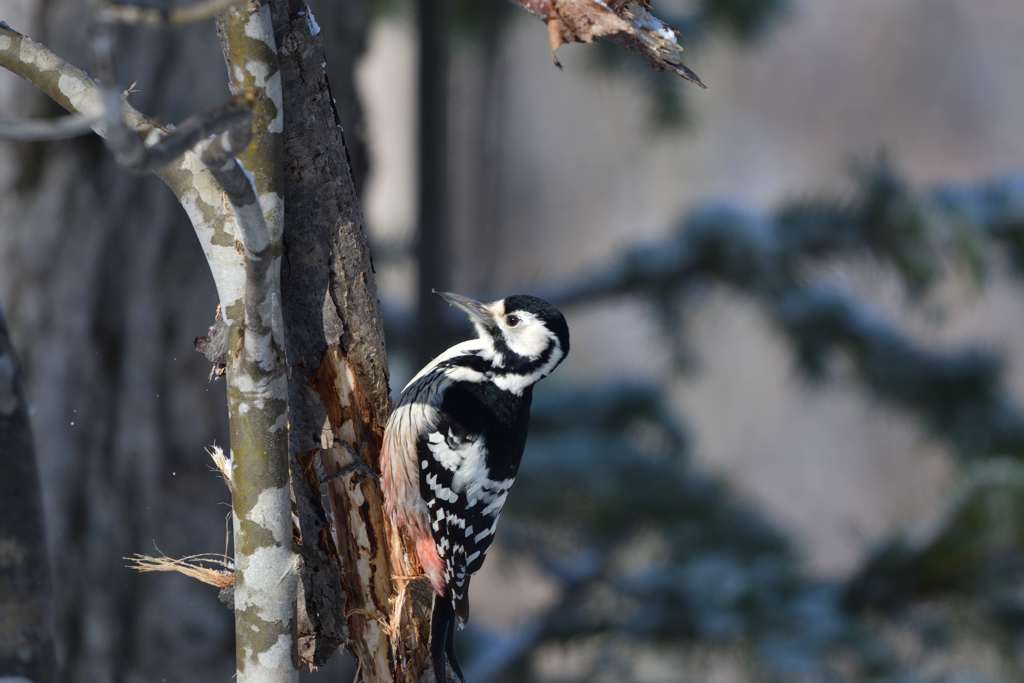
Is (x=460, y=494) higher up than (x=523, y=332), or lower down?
lower down

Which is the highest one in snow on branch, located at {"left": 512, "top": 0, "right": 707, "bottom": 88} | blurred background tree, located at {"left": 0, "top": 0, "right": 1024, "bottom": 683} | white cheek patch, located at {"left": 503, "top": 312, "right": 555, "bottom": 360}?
blurred background tree, located at {"left": 0, "top": 0, "right": 1024, "bottom": 683}

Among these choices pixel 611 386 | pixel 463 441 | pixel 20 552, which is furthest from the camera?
pixel 611 386

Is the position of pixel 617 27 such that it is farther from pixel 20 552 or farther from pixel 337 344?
pixel 20 552

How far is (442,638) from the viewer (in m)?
1.48

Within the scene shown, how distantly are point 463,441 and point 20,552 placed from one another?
0.89m

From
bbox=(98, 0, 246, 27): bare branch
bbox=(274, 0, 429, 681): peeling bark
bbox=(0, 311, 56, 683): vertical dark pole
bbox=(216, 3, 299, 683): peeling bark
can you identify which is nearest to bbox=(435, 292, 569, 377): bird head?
bbox=(274, 0, 429, 681): peeling bark

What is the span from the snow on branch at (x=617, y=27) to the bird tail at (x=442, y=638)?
27.6 inches

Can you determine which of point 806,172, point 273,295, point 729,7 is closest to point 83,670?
point 273,295

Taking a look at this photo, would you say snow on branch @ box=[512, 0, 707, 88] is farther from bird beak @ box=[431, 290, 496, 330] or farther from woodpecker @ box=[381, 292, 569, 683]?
bird beak @ box=[431, 290, 496, 330]

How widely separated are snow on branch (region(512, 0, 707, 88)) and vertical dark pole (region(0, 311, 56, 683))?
0.60 metres

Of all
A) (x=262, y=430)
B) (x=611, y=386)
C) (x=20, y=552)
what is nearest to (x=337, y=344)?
(x=262, y=430)

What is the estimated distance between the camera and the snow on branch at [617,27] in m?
1.17

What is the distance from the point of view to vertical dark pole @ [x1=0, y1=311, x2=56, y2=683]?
36.3 inches

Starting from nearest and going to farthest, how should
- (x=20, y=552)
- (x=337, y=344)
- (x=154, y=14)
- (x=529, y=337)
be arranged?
(x=154, y=14), (x=20, y=552), (x=337, y=344), (x=529, y=337)
